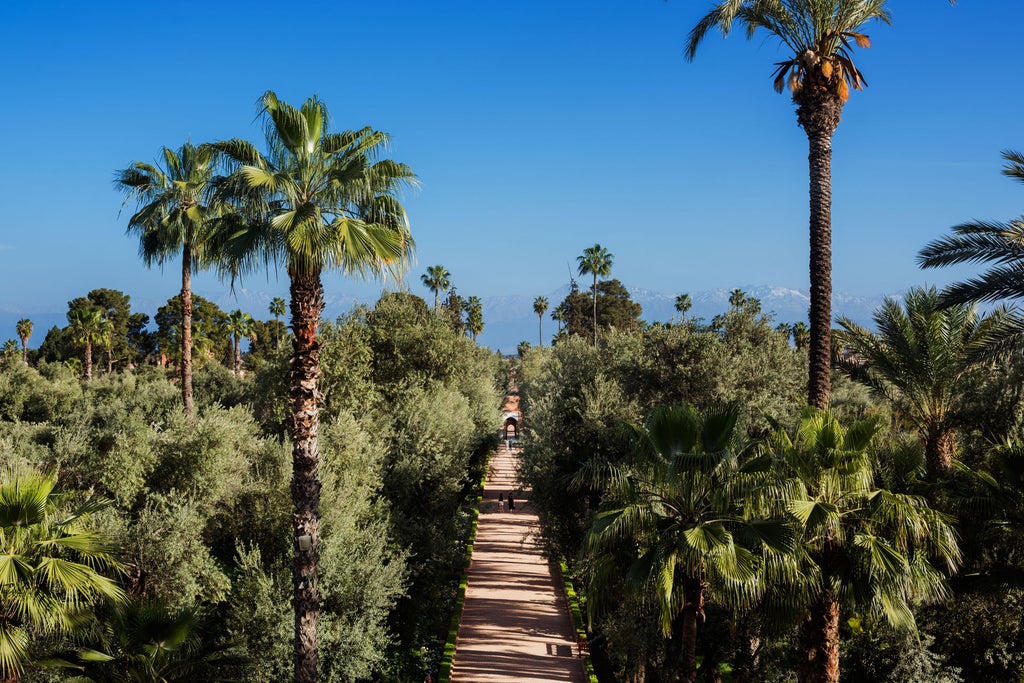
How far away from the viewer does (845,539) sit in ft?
35.2

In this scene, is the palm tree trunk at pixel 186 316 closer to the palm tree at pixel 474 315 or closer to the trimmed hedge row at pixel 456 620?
the trimmed hedge row at pixel 456 620

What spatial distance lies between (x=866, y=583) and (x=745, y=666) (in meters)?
7.34

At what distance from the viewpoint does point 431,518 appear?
2230 cm

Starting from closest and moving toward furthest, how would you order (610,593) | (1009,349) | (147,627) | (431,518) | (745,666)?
(147,627) < (610,593) < (1009,349) < (745,666) < (431,518)

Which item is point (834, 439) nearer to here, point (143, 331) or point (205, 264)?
point (205, 264)

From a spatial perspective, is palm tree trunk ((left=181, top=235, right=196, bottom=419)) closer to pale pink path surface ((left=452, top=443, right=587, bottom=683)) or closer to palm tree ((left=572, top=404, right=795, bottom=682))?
pale pink path surface ((left=452, top=443, right=587, bottom=683))

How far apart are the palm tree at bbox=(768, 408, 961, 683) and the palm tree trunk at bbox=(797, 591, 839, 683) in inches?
0.6

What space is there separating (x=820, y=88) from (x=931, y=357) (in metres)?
6.48

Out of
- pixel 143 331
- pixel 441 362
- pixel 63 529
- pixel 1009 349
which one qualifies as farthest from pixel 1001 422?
pixel 143 331

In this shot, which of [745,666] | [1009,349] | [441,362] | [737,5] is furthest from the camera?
[441,362]

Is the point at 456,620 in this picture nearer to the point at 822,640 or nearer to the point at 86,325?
the point at 822,640

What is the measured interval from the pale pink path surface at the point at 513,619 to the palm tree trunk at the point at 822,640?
7.41m

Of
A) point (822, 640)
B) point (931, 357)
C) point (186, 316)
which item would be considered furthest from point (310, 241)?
point (186, 316)

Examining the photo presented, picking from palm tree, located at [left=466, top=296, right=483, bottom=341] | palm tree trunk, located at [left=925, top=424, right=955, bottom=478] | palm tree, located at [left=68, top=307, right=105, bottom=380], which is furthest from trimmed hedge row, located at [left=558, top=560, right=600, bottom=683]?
palm tree, located at [left=466, top=296, right=483, bottom=341]
